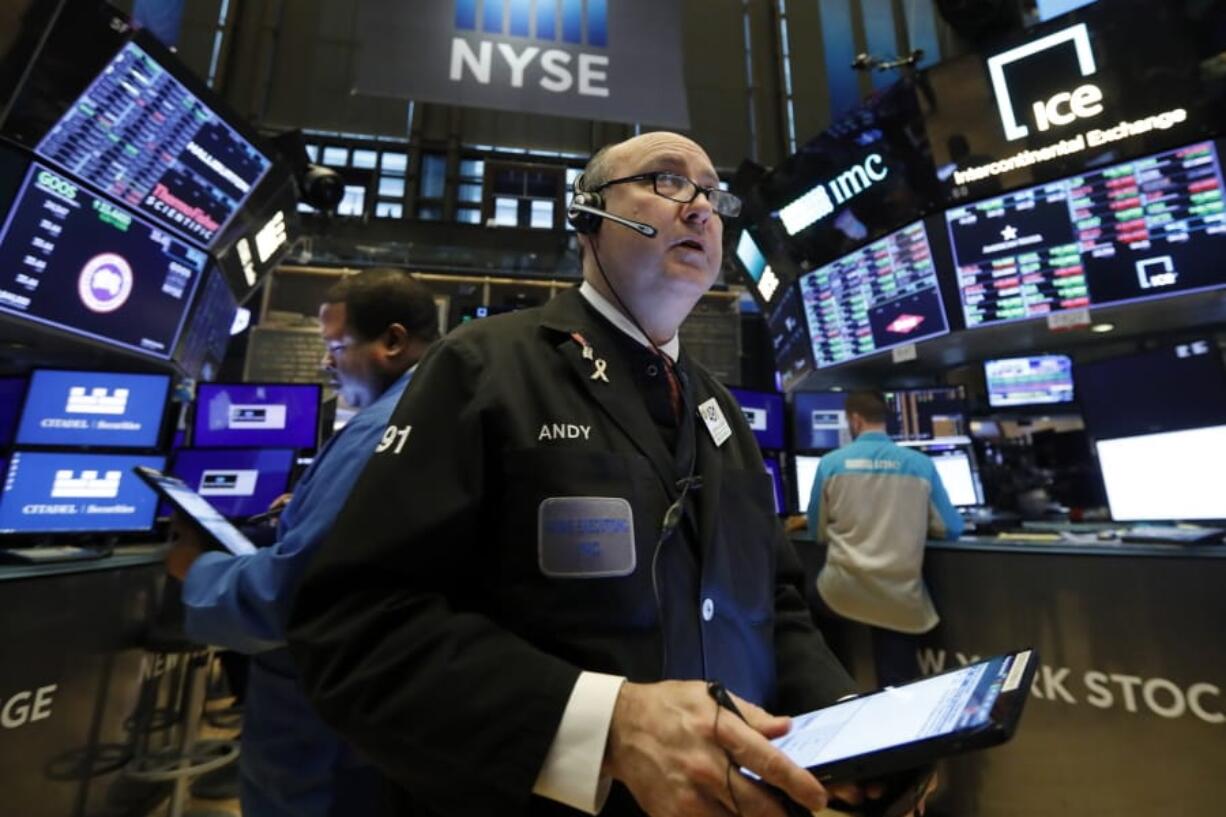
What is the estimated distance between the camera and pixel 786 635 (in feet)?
3.38

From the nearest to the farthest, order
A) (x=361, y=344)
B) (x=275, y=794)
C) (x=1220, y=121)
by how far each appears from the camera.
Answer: (x=275, y=794) < (x=361, y=344) < (x=1220, y=121)

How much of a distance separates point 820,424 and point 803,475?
1.22 ft

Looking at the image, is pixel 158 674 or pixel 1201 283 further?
pixel 1201 283

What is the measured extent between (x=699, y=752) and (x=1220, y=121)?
12.3ft

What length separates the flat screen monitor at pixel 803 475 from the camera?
432 centimetres

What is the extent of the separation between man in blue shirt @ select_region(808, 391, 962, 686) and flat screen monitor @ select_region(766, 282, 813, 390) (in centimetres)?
162

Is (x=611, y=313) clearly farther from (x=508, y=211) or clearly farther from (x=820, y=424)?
(x=508, y=211)

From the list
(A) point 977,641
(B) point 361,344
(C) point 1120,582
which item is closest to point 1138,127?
(C) point 1120,582

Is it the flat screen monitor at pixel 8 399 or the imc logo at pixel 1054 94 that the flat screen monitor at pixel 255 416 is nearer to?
the flat screen monitor at pixel 8 399

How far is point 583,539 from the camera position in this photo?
29.3 inches

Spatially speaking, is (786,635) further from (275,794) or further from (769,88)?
(769,88)

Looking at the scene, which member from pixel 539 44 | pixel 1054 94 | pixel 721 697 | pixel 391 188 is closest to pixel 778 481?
pixel 1054 94

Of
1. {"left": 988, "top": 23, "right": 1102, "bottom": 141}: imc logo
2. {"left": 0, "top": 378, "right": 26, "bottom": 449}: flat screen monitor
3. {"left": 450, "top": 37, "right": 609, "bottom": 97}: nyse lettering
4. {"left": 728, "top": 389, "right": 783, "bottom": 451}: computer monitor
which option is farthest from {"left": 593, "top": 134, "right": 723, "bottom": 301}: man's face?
{"left": 728, "top": 389, "right": 783, "bottom": 451}: computer monitor

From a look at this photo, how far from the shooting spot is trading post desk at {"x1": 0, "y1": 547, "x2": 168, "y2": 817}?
5.74 ft
